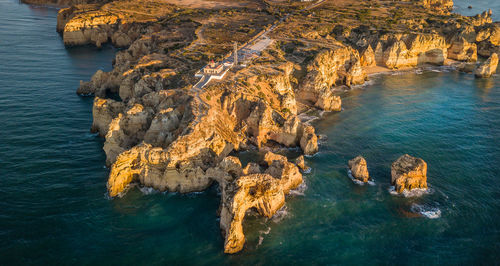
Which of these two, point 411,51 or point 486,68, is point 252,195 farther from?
point 486,68

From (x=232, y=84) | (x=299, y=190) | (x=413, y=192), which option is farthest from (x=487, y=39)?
(x=299, y=190)

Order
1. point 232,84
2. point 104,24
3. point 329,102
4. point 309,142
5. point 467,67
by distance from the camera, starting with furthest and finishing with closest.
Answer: point 104,24
point 467,67
point 329,102
point 232,84
point 309,142

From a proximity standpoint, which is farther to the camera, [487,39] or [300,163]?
[487,39]

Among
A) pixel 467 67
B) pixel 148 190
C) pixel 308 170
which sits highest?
pixel 467 67

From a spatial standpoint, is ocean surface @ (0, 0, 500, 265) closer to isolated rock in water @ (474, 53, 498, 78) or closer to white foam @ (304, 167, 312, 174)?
white foam @ (304, 167, 312, 174)

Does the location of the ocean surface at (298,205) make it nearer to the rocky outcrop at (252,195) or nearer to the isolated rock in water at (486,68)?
the rocky outcrop at (252,195)

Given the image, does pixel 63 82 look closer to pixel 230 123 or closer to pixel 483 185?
pixel 230 123

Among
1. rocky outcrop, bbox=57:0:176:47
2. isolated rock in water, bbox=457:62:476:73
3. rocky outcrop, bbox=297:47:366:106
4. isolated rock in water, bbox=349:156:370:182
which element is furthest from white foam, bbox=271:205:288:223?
rocky outcrop, bbox=57:0:176:47

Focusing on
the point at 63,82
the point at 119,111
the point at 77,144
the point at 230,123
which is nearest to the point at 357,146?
the point at 230,123
